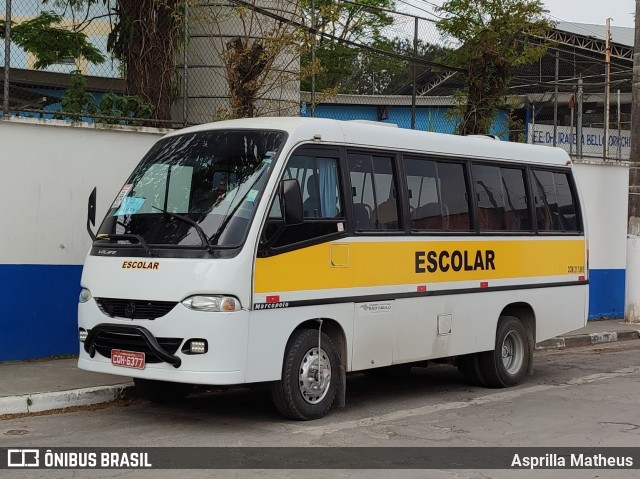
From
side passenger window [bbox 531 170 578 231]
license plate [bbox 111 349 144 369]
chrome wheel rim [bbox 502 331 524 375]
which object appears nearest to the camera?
license plate [bbox 111 349 144 369]

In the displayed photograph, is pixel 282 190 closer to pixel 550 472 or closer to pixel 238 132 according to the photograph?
pixel 238 132

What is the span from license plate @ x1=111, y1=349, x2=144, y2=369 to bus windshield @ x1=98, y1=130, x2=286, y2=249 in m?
0.97

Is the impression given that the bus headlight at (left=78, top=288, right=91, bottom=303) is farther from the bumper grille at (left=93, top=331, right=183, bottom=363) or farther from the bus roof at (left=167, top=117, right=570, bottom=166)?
the bus roof at (left=167, top=117, right=570, bottom=166)

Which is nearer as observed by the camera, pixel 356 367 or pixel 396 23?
pixel 356 367

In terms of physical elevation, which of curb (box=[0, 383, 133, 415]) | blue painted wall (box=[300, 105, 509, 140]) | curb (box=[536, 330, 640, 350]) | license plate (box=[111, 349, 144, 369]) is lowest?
curb (box=[536, 330, 640, 350])

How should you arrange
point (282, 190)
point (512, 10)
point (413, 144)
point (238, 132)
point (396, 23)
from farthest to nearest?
point (512, 10) < point (396, 23) < point (413, 144) < point (238, 132) < point (282, 190)

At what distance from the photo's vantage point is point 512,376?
10961 mm

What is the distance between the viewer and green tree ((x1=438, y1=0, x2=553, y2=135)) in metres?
16.6

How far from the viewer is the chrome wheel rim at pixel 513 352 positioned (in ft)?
36.1

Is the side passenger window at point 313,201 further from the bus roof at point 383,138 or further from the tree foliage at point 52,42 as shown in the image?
the tree foliage at point 52,42

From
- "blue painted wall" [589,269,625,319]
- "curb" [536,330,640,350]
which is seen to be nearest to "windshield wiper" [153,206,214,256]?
"curb" [536,330,640,350]

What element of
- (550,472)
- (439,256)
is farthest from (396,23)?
(550,472)

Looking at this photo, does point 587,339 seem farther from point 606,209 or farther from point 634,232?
point 606,209

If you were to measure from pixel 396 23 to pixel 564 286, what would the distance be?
591cm
